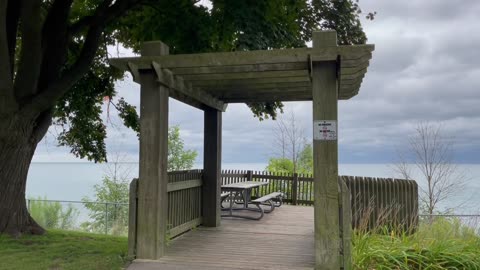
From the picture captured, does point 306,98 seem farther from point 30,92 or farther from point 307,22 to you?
point 30,92

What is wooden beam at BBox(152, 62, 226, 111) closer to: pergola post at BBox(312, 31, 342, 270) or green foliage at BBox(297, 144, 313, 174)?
pergola post at BBox(312, 31, 342, 270)

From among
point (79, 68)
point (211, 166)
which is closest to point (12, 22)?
point (79, 68)

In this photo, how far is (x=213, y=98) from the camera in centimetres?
767

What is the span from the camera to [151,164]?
543 centimetres

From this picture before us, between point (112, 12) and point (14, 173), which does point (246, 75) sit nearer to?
point (112, 12)

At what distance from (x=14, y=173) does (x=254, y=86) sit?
4.28 metres

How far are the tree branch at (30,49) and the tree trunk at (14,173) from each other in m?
0.53

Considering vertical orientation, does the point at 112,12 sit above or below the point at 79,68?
above

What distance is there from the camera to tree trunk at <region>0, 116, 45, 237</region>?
6.80 metres

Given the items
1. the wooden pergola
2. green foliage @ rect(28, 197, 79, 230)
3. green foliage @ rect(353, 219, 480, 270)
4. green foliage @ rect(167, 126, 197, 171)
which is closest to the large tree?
the wooden pergola

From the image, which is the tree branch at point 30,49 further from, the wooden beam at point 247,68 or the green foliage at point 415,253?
the green foliage at point 415,253

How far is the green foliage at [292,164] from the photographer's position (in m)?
17.8

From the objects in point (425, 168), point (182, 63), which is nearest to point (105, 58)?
point (182, 63)

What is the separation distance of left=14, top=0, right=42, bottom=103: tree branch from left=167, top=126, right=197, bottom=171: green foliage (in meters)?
12.0
